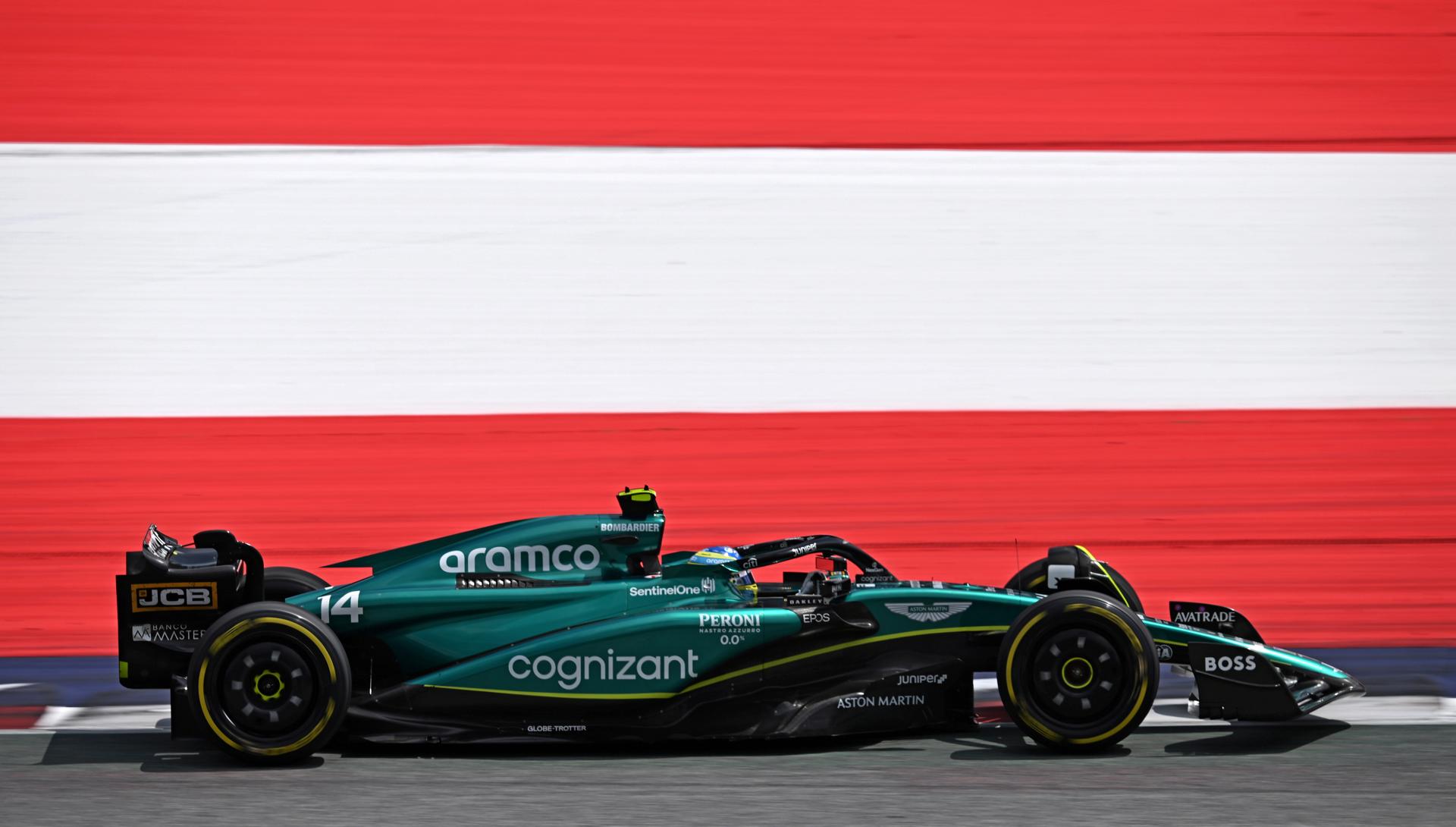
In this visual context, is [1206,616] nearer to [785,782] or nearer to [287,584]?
[785,782]

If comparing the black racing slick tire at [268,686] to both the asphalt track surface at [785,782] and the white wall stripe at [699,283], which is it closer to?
the asphalt track surface at [785,782]

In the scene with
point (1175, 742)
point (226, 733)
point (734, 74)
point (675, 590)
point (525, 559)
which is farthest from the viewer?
point (734, 74)

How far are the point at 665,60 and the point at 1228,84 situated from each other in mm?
3338

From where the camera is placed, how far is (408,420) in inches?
317

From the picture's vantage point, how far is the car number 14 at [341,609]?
5059 mm

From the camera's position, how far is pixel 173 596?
5.04m

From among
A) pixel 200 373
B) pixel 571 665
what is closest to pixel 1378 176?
pixel 571 665

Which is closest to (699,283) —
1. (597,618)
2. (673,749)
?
(597,618)

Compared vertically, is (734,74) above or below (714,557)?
above

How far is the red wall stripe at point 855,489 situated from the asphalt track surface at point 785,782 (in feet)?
8.81

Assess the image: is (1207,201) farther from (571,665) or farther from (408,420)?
(571,665)

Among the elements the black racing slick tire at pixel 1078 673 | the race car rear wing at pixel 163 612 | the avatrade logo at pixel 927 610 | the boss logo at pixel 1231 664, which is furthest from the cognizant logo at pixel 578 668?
the boss logo at pixel 1231 664

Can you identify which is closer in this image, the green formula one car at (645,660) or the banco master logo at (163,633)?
the green formula one car at (645,660)

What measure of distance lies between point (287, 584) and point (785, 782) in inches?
94.4
